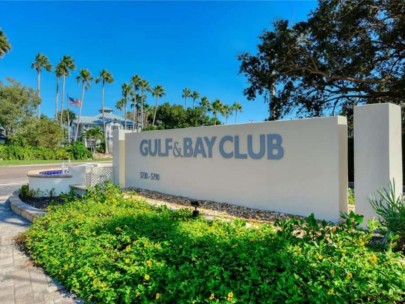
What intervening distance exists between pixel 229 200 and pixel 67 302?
480cm

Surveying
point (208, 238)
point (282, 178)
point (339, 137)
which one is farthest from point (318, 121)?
point (208, 238)

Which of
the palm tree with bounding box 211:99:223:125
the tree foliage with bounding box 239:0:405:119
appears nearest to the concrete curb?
the tree foliage with bounding box 239:0:405:119

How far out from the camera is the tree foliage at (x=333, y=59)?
10.8m

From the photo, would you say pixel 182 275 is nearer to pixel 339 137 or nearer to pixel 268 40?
pixel 339 137

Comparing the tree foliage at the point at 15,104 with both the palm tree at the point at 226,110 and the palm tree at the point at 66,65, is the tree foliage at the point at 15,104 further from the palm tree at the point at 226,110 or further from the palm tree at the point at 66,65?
the palm tree at the point at 226,110

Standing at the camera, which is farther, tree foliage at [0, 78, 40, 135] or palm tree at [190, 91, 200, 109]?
palm tree at [190, 91, 200, 109]

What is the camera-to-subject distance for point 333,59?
11.8 m

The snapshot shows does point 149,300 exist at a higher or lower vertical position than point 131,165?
lower

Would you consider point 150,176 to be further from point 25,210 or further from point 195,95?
point 195,95

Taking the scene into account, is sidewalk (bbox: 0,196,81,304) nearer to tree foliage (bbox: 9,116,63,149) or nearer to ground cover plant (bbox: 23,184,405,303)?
ground cover plant (bbox: 23,184,405,303)

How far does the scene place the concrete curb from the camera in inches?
256

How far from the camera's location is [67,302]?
10.2 feet

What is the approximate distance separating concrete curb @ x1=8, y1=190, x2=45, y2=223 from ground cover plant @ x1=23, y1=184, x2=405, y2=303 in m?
2.02

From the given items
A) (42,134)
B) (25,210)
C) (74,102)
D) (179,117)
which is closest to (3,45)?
(42,134)
